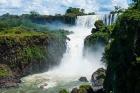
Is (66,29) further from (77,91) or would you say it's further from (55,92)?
(77,91)

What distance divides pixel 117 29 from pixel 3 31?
1789 inches

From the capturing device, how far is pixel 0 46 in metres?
82.6

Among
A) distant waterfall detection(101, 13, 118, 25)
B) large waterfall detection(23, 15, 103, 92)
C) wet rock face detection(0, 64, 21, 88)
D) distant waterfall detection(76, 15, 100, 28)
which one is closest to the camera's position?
wet rock face detection(0, 64, 21, 88)

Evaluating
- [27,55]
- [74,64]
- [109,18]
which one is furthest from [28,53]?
[109,18]

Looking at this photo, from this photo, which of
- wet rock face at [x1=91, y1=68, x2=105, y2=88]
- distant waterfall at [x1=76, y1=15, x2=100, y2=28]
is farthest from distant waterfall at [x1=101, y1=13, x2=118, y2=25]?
wet rock face at [x1=91, y1=68, x2=105, y2=88]

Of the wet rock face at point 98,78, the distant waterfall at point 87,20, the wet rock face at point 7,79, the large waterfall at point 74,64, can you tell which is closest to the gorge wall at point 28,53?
the wet rock face at point 7,79

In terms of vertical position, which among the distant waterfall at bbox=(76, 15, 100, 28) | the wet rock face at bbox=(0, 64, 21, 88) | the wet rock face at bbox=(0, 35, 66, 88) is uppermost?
the distant waterfall at bbox=(76, 15, 100, 28)

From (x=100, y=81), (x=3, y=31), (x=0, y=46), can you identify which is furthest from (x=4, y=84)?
(x=3, y=31)

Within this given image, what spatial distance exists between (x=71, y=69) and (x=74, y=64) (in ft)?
8.92

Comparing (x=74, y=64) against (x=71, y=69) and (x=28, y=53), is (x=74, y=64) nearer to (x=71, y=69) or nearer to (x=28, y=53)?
(x=71, y=69)

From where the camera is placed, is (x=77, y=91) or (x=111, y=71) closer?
(x=111, y=71)

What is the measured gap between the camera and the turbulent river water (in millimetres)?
70000

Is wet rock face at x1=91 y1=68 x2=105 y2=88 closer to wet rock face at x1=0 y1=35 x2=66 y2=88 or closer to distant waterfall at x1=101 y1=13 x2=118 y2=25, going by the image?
wet rock face at x1=0 y1=35 x2=66 y2=88

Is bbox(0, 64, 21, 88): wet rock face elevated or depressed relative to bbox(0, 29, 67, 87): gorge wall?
depressed
